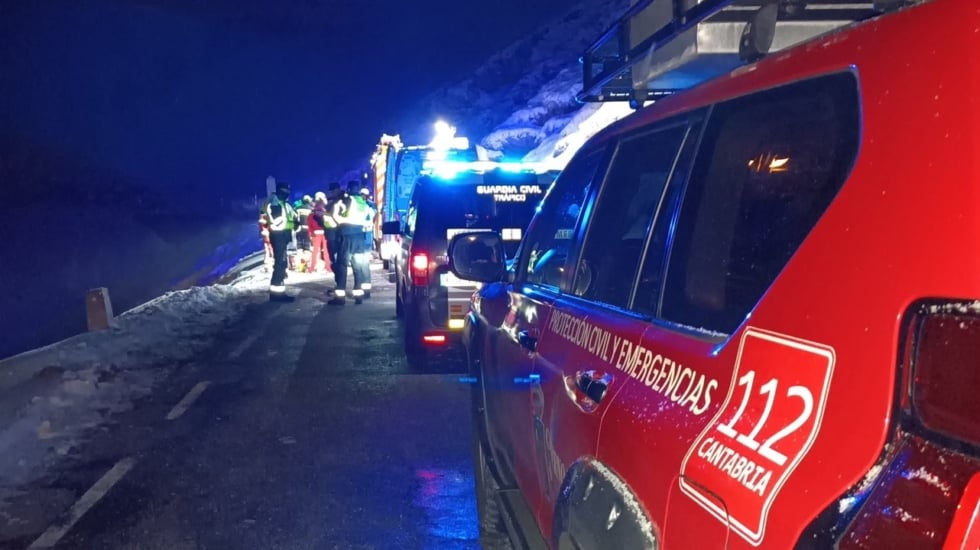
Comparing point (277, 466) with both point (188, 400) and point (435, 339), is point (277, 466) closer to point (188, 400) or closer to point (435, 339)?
point (188, 400)

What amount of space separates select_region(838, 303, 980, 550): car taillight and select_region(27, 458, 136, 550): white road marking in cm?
456

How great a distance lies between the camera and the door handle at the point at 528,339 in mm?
3193

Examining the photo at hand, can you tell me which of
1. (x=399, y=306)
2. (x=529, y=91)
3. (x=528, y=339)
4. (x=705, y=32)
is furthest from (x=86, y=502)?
(x=529, y=91)

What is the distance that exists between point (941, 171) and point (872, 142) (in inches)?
7.4

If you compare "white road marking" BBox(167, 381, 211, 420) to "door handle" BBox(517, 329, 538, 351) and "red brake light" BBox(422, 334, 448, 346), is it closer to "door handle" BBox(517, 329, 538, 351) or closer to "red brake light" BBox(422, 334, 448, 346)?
"red brake light" BBox(422, 334, 448, 346)

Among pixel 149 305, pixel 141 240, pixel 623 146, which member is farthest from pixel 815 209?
pixel 141 240

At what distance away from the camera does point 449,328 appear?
27.0 feet

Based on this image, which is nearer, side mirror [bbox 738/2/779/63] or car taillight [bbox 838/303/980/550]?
car taillight [bbox 838/303/980/550]

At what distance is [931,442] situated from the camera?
1.18 metres

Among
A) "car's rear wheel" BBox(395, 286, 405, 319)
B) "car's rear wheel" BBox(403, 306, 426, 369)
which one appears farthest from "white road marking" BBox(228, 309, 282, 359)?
"car's rear wheel" BBox(403, 306, 426, 369)

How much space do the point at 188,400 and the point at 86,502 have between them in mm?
2581

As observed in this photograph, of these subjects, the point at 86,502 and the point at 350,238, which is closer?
the point at 86,502

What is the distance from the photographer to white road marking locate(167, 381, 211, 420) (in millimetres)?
7136

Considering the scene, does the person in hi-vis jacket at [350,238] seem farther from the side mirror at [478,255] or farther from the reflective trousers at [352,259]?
the side mirror at [478,255]
